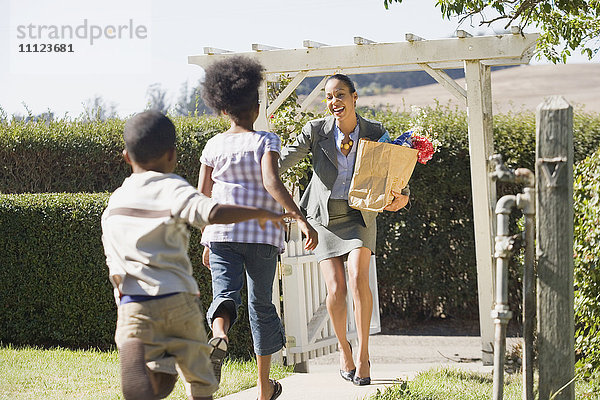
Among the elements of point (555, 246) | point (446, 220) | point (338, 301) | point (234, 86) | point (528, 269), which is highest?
point (234, 86)

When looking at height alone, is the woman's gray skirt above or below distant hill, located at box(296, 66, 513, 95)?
below

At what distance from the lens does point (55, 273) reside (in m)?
7.35

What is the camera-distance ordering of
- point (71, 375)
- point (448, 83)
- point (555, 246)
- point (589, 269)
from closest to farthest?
point (555, 246) < point (589, 269) < point (71, 375) < point (448, 83)

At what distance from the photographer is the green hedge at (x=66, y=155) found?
28.6 ft

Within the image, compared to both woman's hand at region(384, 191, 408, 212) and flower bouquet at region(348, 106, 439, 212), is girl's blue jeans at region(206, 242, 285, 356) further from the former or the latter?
woman's hand at region(384, 191, 408, 212)

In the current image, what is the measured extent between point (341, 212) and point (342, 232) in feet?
0.44

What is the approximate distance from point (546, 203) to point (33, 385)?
3.78 meters

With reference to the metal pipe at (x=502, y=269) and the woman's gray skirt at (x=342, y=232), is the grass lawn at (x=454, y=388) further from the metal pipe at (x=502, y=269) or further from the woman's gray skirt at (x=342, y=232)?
the metal pipe at (x=502, y=269)

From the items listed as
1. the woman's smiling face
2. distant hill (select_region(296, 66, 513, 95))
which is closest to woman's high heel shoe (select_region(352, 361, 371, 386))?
the woman's smiling face

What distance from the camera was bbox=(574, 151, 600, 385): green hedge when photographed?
4.15 meters

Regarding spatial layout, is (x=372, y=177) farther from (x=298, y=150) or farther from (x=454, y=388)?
(x=454, y=388)

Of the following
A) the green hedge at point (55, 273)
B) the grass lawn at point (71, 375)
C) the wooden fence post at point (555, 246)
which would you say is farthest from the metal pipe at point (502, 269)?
the green hedge at point (55, 273)

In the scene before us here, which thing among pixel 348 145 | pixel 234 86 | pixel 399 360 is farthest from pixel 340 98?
pixel 399 360

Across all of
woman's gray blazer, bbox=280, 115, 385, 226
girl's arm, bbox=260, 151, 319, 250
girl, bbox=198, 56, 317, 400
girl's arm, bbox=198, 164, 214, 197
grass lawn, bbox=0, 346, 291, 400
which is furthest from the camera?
grass lawn, bbox=0, 346, 291, 400
